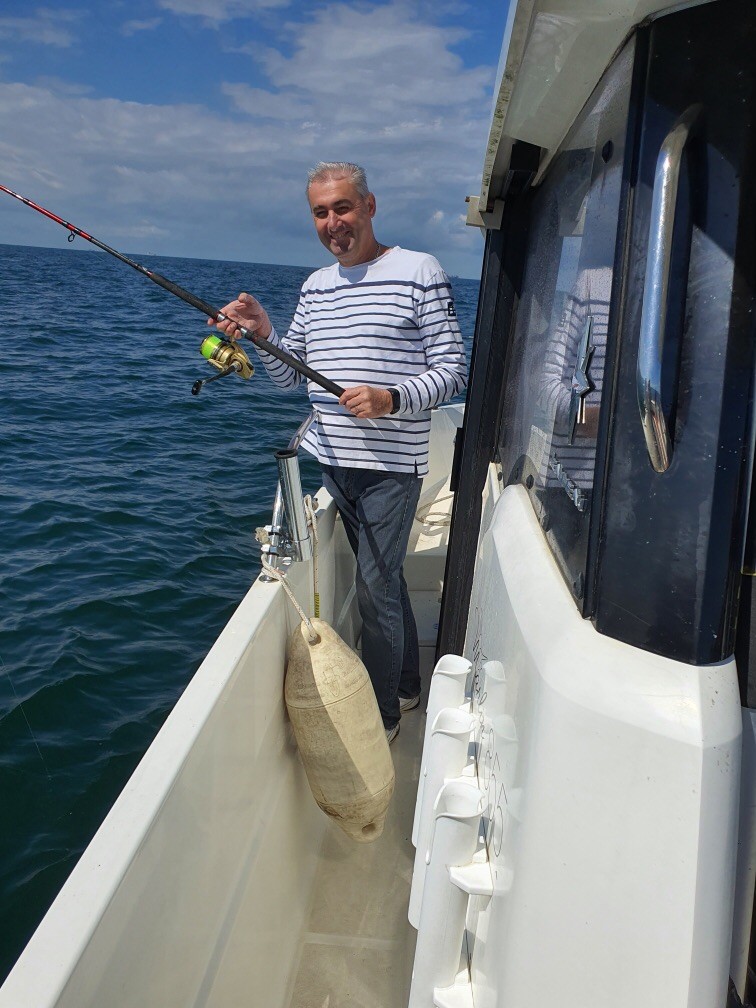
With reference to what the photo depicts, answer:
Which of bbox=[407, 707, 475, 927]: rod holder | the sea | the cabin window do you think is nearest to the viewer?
the cabin window

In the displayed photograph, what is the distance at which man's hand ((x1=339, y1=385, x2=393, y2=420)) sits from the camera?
1.97 meters

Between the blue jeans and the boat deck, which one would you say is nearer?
the boat deck

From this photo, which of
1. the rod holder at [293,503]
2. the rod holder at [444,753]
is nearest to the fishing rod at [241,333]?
the rod holder at [293,503]

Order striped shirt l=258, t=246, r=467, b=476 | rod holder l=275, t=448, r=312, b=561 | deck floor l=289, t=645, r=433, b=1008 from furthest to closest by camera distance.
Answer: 1. striped shirt l=258, t=246, r=467, b=476
2. rod holder l=275, t=448, r=312, b=561
3. deck floor l=289, t=645, r=433, b=1008

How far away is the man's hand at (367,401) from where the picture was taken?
1975 millimetres

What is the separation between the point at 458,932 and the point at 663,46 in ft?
3.50

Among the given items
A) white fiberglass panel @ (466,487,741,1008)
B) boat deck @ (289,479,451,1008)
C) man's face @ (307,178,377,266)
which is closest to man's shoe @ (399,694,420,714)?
boat deck @ (289,479,451,1008)

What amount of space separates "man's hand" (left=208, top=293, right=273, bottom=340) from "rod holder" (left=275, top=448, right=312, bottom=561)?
21.5 inches

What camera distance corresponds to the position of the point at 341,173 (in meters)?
2.10

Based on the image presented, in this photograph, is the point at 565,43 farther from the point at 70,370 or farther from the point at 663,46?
the point at 70,370

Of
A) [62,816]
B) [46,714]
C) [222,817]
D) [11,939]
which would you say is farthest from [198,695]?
[46,714]

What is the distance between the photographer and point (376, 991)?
177 cm

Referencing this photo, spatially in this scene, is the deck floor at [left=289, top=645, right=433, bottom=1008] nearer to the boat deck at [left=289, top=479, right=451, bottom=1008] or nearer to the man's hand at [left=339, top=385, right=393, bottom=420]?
the boat deck at [left=289, top=479, right=451, bottom=1008]

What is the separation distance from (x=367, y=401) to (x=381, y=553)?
50cm
